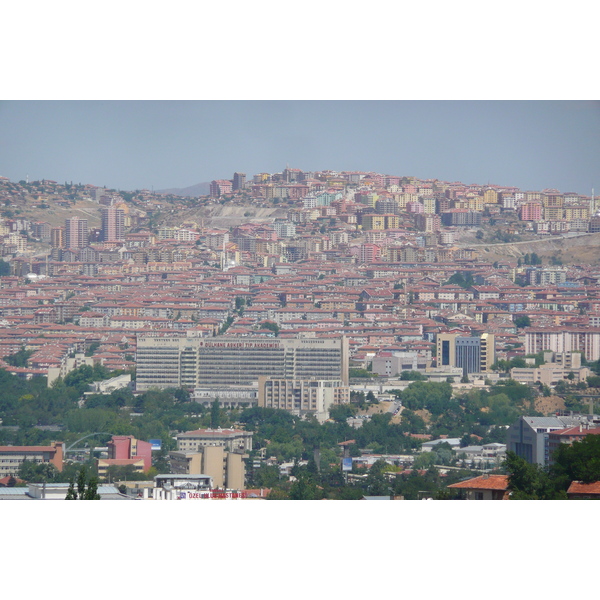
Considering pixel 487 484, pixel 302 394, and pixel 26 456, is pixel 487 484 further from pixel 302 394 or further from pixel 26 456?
pixel 302 394

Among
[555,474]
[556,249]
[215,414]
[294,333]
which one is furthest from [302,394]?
[555,474]

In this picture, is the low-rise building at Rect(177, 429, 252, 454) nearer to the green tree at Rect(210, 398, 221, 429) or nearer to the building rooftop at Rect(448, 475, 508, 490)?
the green tree at Rect(210, 398, 221, 429)

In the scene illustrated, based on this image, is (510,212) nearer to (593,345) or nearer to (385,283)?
(385,283)

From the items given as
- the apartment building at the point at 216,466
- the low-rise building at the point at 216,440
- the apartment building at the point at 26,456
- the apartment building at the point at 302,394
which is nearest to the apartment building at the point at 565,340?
the apartment building at the point at 302,394

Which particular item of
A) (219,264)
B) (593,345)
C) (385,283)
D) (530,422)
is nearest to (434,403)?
(593,345)

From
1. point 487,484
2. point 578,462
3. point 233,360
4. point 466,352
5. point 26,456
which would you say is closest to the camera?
point 578,462
